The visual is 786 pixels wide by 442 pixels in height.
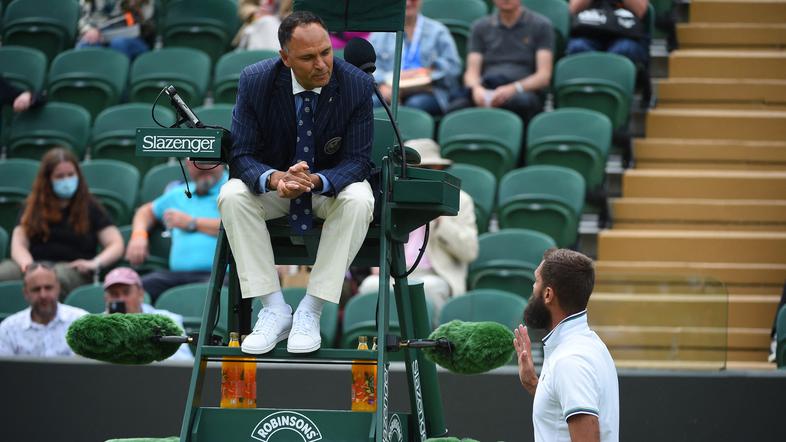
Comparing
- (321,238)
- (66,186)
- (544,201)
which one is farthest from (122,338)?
(544,201)

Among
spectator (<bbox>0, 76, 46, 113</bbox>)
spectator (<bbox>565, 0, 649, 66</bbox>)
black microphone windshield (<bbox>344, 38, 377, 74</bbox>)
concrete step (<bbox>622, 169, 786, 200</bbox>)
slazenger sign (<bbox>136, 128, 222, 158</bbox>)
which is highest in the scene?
spectator (<bbox>565, 0, 649, 66</bbox>)

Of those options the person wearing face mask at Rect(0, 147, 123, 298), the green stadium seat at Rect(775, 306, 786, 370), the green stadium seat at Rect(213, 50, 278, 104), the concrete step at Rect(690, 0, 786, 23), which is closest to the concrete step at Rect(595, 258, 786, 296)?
the green stadium seat at Rect(775, 306, 786, 370)

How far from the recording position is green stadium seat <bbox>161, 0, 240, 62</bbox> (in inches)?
466

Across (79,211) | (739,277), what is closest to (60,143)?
(79,211)

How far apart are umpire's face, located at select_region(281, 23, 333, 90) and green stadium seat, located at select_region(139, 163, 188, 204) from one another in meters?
4.61

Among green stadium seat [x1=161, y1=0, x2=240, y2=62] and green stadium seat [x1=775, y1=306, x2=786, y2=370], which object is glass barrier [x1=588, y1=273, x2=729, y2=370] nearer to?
green stadium seat [x1=775, y1=306, x2=786, y2=370]

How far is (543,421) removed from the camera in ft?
14.5

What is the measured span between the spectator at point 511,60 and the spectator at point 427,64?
15cm

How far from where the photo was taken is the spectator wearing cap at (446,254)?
8.17 m

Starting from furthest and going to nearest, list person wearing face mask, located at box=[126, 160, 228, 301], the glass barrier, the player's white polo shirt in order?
1. person wearing face mask, located at box=[126, 160, 228, 301]
2. the glass barrier
3. the player's white polo shirt

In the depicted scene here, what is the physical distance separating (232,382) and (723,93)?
664 cm

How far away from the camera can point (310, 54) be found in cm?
505

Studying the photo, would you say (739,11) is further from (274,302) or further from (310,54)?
(274,302)

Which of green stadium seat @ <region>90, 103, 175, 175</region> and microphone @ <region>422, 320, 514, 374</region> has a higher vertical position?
green stadium seat @ <region>90, 103, 175, 175</region>
